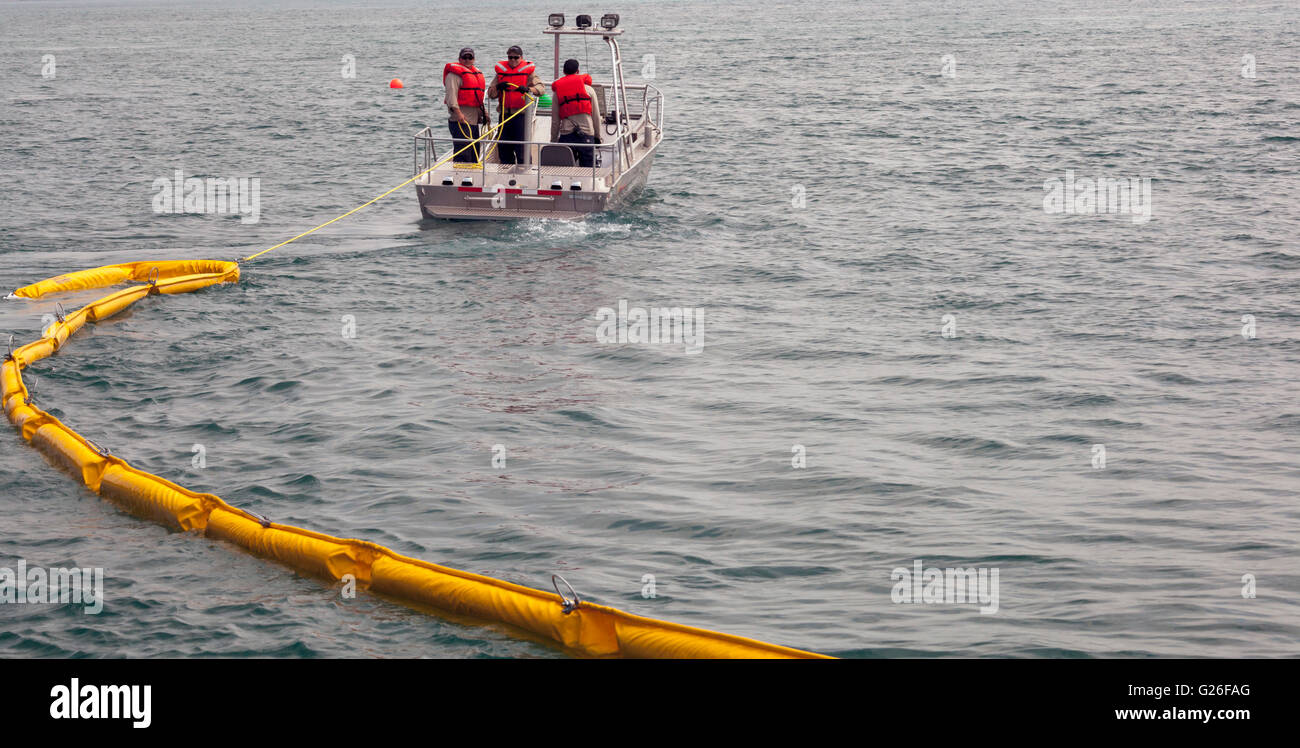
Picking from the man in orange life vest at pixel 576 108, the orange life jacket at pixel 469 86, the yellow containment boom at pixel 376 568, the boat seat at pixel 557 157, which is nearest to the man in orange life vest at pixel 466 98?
the orange life jacket at pixel 469 86

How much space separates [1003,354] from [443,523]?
7020mm

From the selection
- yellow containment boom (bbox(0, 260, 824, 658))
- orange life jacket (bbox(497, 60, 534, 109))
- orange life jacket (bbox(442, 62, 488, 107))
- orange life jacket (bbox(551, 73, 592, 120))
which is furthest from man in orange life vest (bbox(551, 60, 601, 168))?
yellow containment boom (bbox(0, 260, 824, 658))

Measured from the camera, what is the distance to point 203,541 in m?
8.74

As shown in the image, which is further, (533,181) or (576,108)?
(576,108)

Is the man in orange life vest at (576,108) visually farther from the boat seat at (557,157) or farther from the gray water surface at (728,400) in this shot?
the gray water surface at (728,400)

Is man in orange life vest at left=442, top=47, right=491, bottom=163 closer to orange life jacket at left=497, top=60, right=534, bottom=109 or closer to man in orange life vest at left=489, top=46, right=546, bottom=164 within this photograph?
man in orange life vest at left=489, top=46, right=546, bottom=164

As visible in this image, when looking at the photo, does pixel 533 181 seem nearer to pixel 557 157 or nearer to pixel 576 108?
pixel 557 157

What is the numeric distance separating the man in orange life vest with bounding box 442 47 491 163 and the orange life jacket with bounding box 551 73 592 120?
1235 millimetres

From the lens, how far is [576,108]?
60.2 feet

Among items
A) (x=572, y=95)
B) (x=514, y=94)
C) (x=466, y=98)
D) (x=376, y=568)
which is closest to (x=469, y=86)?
(x=466, y=98)

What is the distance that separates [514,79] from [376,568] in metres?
11.8

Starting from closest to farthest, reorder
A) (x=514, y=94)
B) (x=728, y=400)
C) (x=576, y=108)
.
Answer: (x=728, y=400) < (x=576, y=108) < (x=514, y=94)
